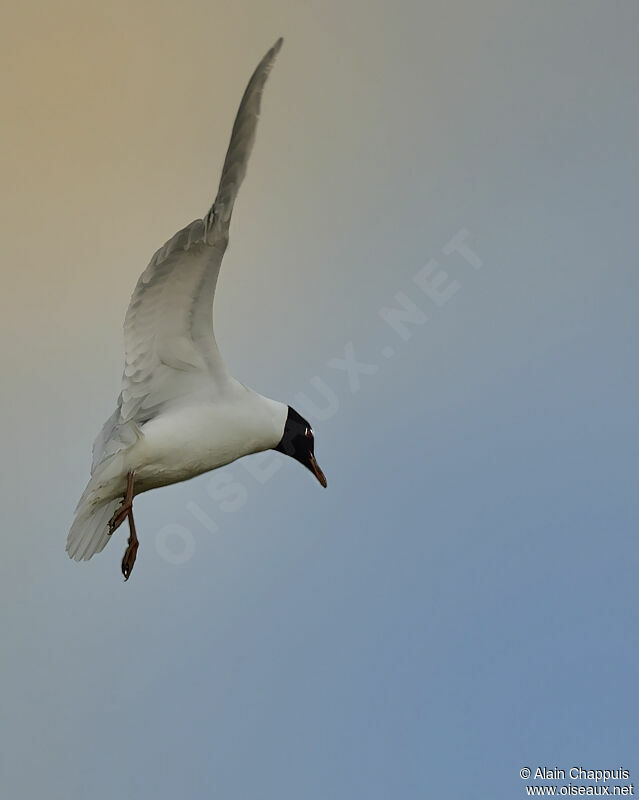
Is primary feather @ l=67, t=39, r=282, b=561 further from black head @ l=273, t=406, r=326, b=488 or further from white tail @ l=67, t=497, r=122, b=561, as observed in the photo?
black head @ l=273, t=406, r=326, b=488

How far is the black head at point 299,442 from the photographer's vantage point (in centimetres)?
822

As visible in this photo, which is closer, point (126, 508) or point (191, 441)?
point (126, 508)

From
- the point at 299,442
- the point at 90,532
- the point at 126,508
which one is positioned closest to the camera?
the point at 126,508

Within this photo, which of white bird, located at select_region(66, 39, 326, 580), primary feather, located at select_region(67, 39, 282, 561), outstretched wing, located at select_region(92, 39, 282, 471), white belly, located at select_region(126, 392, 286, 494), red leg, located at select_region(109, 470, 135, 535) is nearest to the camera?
outstretched wing, located at select_region(92, 39, 282, 471)

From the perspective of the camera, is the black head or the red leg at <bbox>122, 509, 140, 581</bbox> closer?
the red leg at <bbox>122, 509, 140, 581</bbox>

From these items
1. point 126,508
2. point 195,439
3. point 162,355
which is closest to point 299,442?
point 195,439

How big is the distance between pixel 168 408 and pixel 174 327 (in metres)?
0.47

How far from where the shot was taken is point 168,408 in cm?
774

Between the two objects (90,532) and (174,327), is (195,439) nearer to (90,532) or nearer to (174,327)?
(174,327)

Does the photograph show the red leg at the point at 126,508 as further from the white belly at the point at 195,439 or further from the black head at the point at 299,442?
the black head at the point at 299,442

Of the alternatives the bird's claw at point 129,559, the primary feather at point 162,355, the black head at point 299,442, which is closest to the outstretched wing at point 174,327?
the primary feather at point 162,355

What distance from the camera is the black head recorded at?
27.0 ft

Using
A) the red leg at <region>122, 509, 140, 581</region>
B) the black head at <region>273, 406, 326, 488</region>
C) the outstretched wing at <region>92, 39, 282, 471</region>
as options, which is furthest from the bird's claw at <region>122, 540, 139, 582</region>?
the black head at <region>273, 406, 326, 488</region>

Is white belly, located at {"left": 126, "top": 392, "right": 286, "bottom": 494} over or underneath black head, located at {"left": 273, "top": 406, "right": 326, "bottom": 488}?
over
